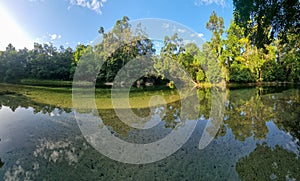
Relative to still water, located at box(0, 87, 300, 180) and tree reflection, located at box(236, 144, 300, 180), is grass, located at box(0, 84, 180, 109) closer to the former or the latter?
still water, located at box(0, 87, 300, 180)

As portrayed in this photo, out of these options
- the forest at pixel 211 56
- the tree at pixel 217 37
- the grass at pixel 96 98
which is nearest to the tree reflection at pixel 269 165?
the grass at pixel 96 98

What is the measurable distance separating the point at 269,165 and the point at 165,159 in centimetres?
179

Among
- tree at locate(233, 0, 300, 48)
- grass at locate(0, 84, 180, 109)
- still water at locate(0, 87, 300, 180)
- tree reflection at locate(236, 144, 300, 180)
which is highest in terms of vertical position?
tree at locate(233, 0, 300, 48)

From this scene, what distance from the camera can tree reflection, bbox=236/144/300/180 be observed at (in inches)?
115

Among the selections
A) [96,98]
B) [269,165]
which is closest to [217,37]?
[96,98]

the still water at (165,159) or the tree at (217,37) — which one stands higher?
the tree at (217,37)

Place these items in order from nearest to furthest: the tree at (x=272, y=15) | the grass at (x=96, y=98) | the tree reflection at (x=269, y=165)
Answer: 1. the tree reflection at (x=269, y=165)
2. the tree at (x=272, y=15)
3. the grass at (x=96, y=98)

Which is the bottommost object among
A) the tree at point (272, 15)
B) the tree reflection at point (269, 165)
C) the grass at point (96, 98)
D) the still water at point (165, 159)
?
the tree reflection at point (269, 165)

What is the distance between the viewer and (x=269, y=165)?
327 centimetres

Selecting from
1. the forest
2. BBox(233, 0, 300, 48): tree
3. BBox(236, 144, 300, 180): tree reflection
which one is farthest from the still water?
the forest

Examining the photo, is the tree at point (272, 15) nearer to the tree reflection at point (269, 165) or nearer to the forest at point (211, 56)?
the tree reflection at point (269, 165)

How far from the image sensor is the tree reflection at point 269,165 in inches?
115

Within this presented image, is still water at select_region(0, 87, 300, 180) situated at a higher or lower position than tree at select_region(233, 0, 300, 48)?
lower

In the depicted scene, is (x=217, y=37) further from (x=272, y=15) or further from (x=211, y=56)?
(x=272, y=15)
